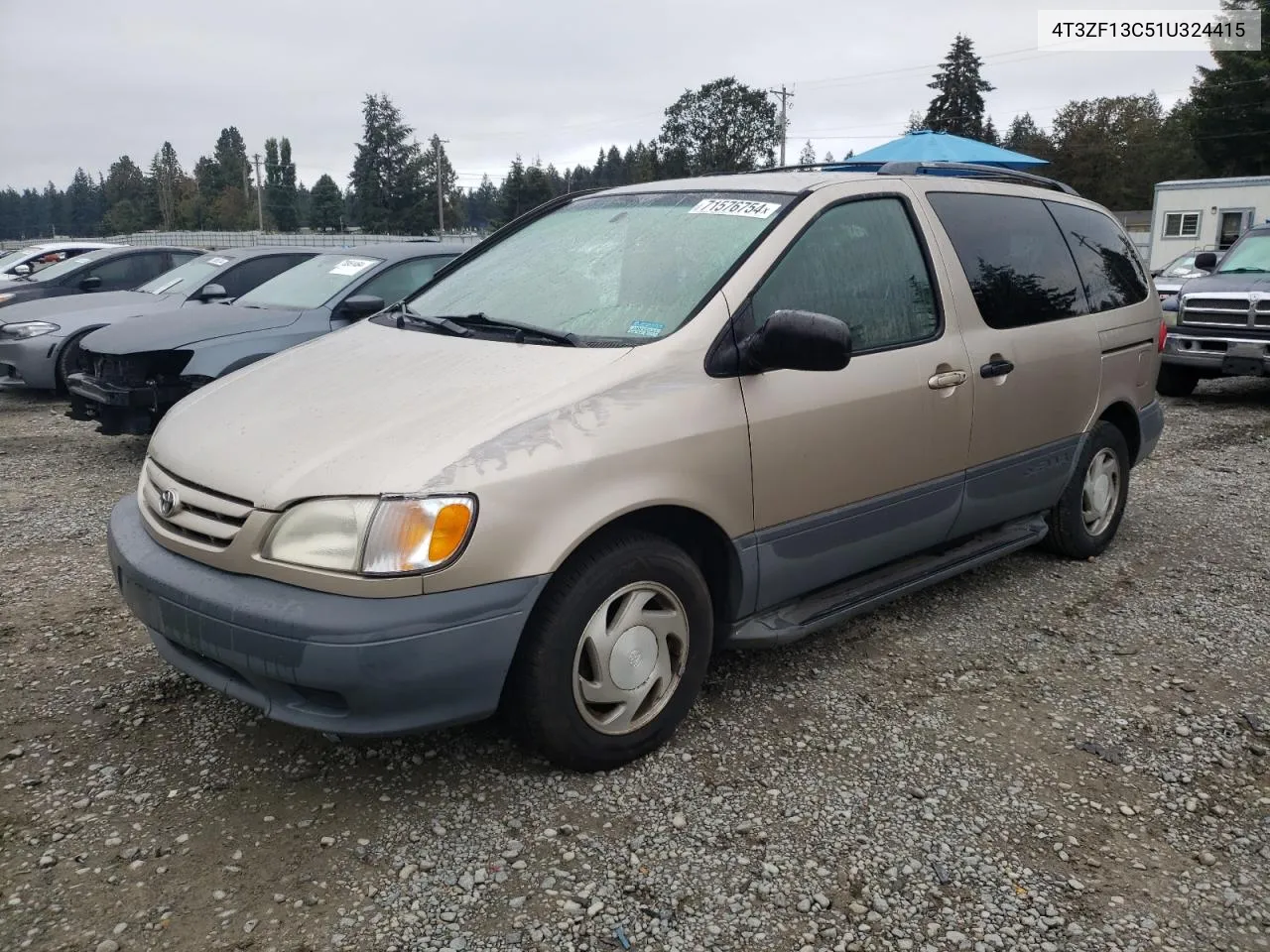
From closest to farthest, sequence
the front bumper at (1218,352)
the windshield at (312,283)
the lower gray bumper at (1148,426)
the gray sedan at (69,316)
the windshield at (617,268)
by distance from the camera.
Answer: the windshield at (617,268) < the lower gray bumper at (1148,426) < the windshield at (312,283) < the gray sedan at (69,316) < the front bumper at (1218,352)

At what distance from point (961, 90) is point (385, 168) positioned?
45.6 metres

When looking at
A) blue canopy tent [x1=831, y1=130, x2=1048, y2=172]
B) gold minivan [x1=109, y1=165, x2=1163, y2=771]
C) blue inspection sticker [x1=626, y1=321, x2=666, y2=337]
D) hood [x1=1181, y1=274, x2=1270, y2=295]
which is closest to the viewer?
gold minivan [x1=109, y1=165, x2=1163, y2=771]

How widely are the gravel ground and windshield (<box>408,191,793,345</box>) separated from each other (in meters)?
1.32

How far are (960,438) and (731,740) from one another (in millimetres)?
1469

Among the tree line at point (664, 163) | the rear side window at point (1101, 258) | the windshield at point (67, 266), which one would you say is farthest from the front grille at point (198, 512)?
the tree line at point (664, 163)

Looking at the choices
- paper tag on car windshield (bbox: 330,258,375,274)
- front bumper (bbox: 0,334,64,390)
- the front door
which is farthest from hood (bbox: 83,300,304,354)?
the front door

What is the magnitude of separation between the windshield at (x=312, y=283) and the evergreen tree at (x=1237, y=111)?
53.1m

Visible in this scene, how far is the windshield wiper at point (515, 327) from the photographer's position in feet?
9.93

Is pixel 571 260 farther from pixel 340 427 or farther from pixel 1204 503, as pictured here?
pixel 1204 503

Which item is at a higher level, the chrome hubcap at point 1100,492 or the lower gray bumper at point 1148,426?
the lower gray bumper at point 1148,426

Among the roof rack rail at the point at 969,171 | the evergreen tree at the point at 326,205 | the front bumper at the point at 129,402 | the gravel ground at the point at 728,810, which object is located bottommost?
the gravel ground at the point at 728,810

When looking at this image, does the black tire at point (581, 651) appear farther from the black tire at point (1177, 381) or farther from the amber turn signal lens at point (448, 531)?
the black tire at point (1177, 381)

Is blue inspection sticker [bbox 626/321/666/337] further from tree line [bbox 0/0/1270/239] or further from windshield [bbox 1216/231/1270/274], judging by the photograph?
tree line [bbox 0/0/1270/239]

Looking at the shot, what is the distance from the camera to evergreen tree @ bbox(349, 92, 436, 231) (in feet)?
263
